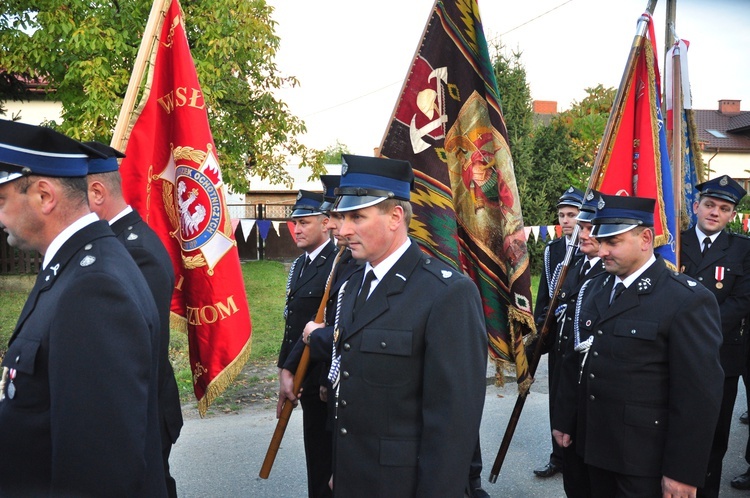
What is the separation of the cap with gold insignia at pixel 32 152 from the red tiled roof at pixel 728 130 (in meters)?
43.9

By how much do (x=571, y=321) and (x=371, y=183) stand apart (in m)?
2.34

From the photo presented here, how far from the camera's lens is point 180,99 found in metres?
4.27

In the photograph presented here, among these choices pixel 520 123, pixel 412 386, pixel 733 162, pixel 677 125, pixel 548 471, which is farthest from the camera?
pixel 733 162

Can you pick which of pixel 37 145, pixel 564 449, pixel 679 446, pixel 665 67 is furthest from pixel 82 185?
pixel 665 67

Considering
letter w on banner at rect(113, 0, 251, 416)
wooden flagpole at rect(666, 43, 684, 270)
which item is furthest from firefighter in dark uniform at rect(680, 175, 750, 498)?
letter w on banner at rect(113, 0, 251, 416)

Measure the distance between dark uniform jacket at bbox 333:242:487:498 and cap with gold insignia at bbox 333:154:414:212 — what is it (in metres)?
0.27

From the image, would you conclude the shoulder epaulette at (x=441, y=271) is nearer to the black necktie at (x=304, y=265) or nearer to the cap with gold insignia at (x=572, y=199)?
the black necktie at (x=304, y=265)

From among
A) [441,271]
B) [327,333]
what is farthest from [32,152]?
[327,333]

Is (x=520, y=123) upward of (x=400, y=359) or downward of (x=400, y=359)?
upward

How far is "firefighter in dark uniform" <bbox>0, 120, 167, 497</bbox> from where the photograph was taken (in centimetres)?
179

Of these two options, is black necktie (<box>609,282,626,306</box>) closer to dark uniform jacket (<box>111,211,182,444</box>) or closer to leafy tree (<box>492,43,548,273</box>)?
dark uniform jacket (<box>111,211,182,444</box>)

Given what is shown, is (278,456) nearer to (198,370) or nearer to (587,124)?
(198,370)

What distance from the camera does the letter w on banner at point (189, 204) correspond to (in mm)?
4184

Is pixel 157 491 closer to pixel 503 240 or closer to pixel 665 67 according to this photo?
pixel 503 240
